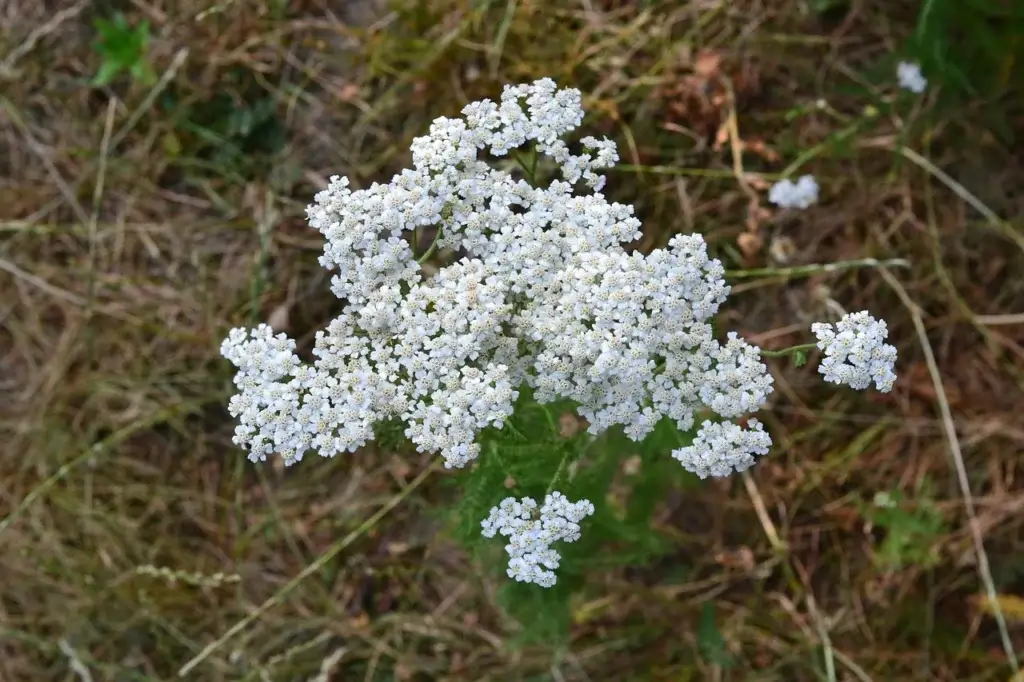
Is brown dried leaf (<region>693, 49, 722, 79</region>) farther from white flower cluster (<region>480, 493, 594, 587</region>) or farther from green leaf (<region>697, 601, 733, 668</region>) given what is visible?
white flower cluster (<region>480, 493, 594, 587</region>)

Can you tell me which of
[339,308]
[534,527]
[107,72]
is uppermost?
[107,72]

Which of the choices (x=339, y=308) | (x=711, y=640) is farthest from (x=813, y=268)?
(x=339, y=308)

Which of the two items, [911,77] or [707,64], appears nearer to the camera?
[911,77]

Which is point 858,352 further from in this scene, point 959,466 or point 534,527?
point 959,466

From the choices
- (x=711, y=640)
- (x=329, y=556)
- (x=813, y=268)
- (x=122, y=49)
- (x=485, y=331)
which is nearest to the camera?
(x=485, y=331)

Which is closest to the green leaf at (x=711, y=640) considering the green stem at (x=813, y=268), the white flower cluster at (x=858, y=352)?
the green stem at (x=813, y=268)

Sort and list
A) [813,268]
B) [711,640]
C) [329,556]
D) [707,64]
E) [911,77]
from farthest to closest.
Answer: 1. [707,64]
2. [711,640]
3. [911,77]
4. [813,268]
5. [329,556]
